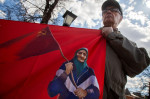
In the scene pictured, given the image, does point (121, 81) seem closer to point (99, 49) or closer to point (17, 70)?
point (99, 49)

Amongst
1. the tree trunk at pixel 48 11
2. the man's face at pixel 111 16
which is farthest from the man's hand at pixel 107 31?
the tree trunk at pixel 48 11

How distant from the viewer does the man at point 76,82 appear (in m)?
0.87

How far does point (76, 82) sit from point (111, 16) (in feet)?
3.92

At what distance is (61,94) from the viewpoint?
0.86 meters

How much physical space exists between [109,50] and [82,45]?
0.37m

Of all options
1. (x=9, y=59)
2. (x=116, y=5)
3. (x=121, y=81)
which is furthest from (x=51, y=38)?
(x=116, y=5)

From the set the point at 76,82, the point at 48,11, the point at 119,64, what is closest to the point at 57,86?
the point at 76,82

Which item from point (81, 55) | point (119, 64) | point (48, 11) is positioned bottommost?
point (119, 64)

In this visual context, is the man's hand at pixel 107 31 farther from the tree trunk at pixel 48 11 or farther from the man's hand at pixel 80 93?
the tree trunk at pixel 48 11

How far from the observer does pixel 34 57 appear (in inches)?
38.8

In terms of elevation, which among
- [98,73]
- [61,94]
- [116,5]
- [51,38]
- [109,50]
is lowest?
[61,94]

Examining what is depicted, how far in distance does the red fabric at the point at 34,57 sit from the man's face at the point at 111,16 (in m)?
0.24

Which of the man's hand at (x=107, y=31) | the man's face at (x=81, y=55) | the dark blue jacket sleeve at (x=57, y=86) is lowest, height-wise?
the dark blue jacket sleeve at (x=57, y=86)

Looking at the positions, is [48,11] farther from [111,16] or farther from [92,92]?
[92,92]
